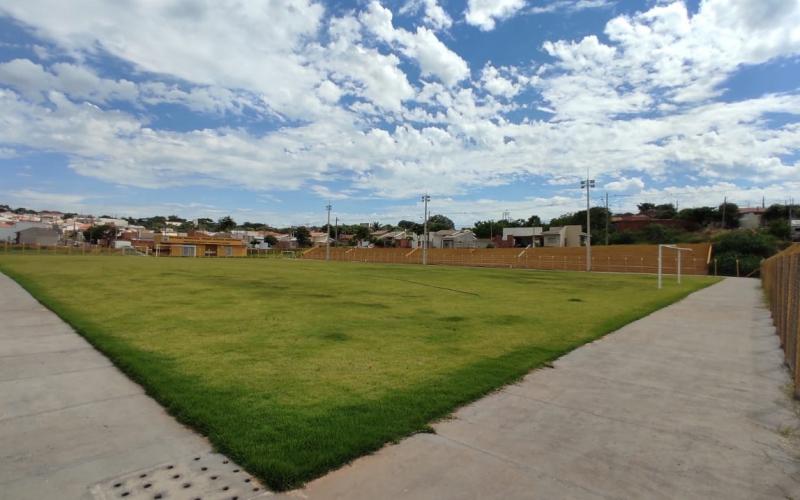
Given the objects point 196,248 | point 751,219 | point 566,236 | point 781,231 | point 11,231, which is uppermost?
point 751,219

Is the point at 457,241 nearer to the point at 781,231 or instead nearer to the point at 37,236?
the point at 781,231

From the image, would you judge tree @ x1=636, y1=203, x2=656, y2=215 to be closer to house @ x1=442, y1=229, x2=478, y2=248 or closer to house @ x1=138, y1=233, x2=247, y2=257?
house @ x1=442, y1=229, x2=478, y2=248

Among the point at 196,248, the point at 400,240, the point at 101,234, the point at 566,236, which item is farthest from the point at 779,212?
the point at 101,234

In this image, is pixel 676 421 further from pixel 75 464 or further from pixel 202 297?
pixel 202 297

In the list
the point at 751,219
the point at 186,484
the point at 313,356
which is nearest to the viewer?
the point at 186,484

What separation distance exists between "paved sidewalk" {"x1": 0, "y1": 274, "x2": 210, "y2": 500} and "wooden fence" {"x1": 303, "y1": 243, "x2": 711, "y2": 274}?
52977mm

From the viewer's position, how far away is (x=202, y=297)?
14734 mm

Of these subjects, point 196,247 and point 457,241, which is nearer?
point 196,247

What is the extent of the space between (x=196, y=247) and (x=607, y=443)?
101425 millimetres

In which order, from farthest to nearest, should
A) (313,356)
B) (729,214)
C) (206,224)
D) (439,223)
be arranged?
(206,224) < (439,223) < (729,214) < (313,356)

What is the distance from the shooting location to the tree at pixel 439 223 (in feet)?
468

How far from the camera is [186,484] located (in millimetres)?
3309

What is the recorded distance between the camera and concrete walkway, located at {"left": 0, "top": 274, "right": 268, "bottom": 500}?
10.8 ft

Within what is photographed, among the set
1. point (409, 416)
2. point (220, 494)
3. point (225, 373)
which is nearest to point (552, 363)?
point (409, 416)
